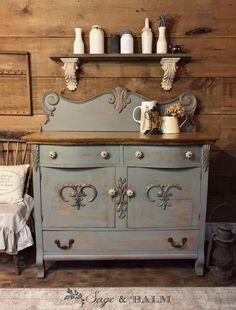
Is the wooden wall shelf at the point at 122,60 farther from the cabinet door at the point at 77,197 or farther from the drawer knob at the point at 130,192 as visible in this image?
the drawer knob at the point at 130,192

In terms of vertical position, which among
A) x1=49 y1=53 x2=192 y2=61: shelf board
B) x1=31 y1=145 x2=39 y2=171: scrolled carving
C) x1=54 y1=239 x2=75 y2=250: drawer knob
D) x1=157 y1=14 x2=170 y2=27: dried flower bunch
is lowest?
x1=54 y1=239 x2=75 y2=250: drawer knob

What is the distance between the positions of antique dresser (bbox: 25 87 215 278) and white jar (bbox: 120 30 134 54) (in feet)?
2.27

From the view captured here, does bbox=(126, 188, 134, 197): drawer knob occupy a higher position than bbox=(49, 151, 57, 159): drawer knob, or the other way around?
bbox=(49, 151, 57, 159): drawer knob

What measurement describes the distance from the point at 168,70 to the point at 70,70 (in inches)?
28.8

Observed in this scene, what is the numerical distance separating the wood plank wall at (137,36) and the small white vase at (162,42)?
9cm

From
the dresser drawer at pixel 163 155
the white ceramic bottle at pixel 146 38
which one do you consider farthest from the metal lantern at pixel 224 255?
the white ceramic bottle at pixel 146 38

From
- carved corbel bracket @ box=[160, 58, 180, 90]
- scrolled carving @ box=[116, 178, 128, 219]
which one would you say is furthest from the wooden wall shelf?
scrolled carving @ box=[116, 178, 128, 219]

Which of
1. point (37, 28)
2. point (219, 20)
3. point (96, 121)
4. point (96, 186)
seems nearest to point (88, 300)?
point (96, 186)

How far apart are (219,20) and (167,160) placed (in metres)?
1.22

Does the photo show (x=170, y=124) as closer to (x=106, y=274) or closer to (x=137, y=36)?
(x=137, y=36)

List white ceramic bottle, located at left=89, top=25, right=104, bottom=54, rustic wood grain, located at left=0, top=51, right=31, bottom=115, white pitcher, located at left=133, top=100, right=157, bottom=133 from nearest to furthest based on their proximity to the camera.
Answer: white pitcher, located at left=133, top=100, right=157, bottom=133 < white ceramic bottle, located at left=89, top=25, right=104, bottom=54 < rustic wood grain, located at left=0, top=51, right=31, bottom=115

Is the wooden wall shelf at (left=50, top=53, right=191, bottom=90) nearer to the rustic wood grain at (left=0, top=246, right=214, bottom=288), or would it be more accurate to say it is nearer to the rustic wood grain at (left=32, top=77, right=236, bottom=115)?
the rustic wood grain at (left=32, top=77, right=236, bottom=115)

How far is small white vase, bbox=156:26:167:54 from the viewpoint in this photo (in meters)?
2.20

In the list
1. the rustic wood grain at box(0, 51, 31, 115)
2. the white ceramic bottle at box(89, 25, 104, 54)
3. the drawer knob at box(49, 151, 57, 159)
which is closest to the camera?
the drawer knob at box(49, 151, 57, 159)
